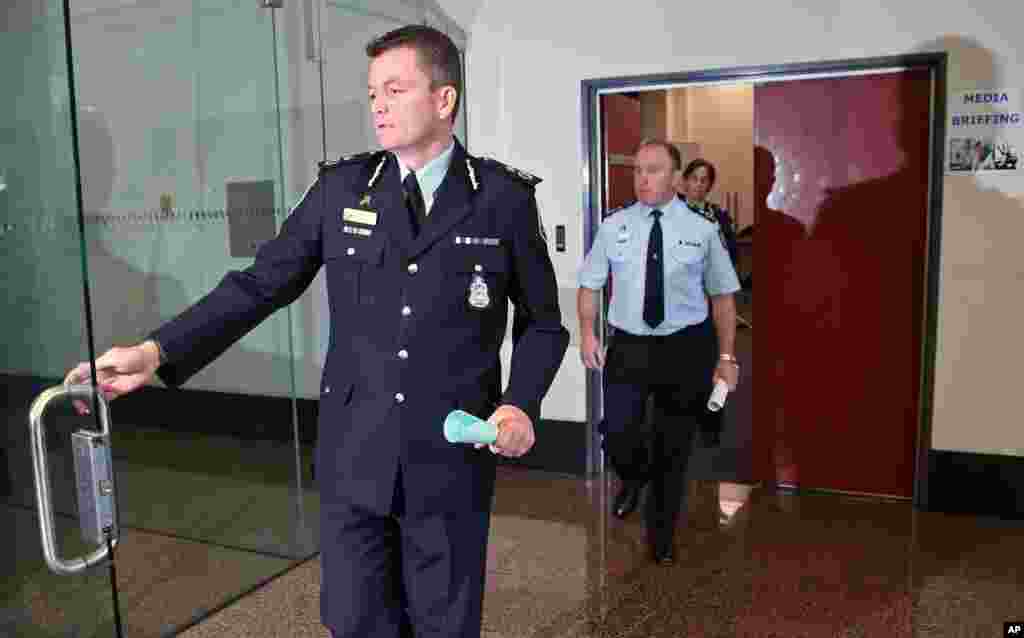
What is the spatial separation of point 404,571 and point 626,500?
236 centimetres

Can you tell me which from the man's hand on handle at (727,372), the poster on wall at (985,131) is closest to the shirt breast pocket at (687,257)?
the man's hand on handle at (727,372)

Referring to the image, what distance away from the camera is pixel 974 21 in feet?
11.7

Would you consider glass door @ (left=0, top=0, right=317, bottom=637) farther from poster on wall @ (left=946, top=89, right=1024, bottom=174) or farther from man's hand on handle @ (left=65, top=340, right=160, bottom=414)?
poster on wall @ (left=946, top=89, right=1024, bottom=174)

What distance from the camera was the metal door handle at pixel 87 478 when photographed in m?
1.17

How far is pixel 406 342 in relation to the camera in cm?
163

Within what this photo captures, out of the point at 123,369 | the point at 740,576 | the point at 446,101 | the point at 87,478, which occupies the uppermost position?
the point at 446,101

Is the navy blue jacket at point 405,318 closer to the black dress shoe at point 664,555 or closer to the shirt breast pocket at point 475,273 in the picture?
the shirt breast pocket at point 475,273

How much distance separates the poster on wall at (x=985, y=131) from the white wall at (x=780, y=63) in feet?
0.16

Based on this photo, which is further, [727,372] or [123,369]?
[727,372]

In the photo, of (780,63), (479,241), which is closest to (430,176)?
(479,241)

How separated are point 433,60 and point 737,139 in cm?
991

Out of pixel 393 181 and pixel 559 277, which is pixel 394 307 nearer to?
pixel 393 181

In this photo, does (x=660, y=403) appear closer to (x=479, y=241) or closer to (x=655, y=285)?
(x=655, y=285)

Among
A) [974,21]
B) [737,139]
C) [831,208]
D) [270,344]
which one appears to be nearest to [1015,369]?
[831,208]
